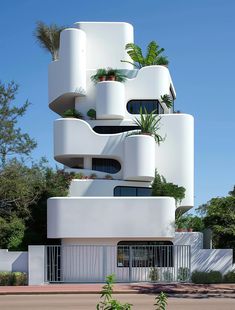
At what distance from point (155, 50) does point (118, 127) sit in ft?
19.5

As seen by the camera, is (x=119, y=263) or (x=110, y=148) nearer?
(x=119, y=263)

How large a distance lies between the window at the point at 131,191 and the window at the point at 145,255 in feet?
13.9

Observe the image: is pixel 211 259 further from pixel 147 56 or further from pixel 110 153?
pixel 147 56

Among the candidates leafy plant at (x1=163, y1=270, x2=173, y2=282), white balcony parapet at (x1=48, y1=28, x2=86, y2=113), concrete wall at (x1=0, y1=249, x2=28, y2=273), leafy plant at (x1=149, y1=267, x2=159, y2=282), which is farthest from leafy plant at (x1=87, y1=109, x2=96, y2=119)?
leafy plant at (x1=163, y1=270, x2=173, y2=282)

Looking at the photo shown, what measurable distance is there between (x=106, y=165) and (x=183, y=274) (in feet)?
29.2

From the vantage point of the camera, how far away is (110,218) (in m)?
30.8

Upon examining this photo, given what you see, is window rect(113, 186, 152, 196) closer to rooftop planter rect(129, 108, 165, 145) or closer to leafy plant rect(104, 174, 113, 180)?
leafy plant rect(104, 174, 113, 180)

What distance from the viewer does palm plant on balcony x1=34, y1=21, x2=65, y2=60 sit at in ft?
134

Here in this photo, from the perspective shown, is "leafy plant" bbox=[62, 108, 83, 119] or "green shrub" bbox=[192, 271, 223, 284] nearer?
"green shrub" bbox=[192, 271, 223, 284]

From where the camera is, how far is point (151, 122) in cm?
3441

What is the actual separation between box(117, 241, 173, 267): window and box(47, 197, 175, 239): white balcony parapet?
63 cm

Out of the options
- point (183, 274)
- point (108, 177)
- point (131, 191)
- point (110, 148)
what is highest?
point (110, 148)

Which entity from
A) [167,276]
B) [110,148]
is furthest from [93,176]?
[167,276]

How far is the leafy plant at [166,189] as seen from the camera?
1326 inches
